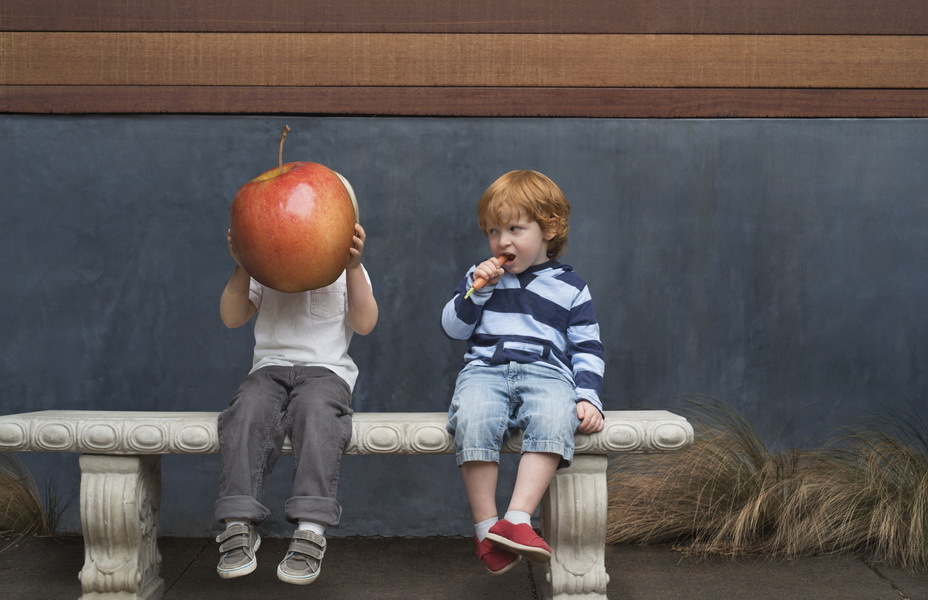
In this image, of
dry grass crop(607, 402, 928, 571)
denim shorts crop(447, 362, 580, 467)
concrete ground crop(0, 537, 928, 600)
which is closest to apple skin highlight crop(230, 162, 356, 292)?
denim shorts crop(447, 362, 580, 467)

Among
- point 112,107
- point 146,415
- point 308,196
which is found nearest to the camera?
point 308,196

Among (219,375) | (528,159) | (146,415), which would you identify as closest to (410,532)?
(219,375)

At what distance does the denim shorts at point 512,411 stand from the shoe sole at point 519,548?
28cm

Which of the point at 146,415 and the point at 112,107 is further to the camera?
the point at 112,107

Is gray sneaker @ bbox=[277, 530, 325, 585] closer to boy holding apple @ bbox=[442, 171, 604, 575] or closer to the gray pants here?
the gray pants

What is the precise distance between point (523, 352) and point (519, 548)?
2.32 feet

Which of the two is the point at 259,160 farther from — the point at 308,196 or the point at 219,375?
the point at 308,196

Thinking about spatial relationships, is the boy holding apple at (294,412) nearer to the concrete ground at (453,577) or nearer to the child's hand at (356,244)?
the child's hand at (356,244)

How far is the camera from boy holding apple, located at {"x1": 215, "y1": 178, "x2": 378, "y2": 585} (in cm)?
276

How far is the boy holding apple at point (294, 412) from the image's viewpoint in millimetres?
2762

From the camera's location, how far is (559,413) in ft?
9.48

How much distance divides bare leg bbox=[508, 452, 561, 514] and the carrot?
57 centimetres

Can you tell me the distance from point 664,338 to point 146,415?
2232 millimetres

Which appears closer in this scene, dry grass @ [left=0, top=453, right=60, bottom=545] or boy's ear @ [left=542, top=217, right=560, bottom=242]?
boy's ear @ [left=542, top=217, right=560, bottom=242]
